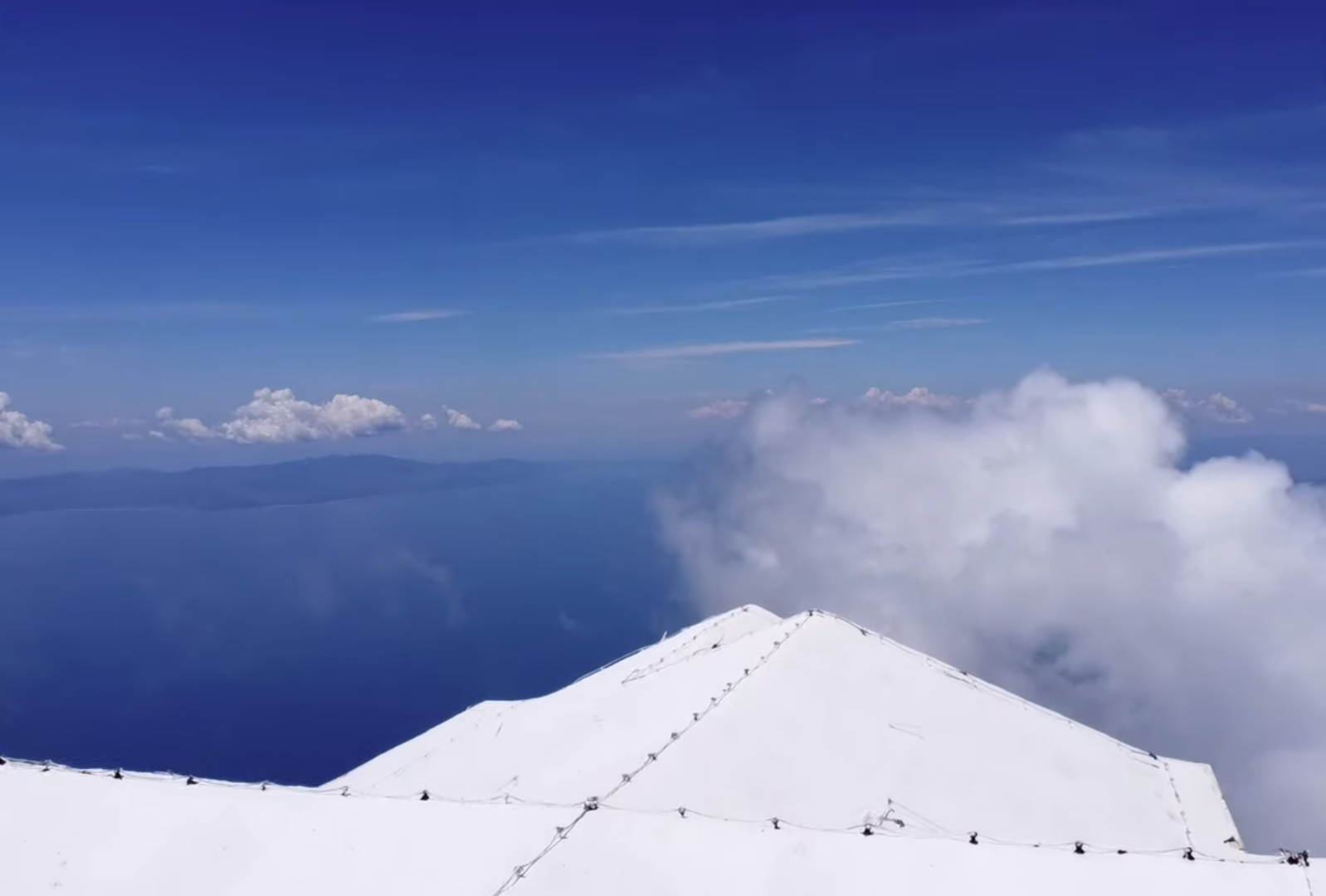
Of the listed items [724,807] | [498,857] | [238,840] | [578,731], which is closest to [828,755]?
[724,807]

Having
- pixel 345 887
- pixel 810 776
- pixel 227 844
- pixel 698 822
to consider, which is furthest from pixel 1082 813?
pixel 227 844

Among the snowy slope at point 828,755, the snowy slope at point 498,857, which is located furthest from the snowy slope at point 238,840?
the snowy slope at point 828,755

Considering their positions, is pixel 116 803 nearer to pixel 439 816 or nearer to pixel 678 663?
pixel 439 816

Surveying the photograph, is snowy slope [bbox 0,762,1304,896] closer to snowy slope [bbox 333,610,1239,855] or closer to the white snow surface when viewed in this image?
the white snow surface

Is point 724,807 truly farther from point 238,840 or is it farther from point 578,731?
point 238,840

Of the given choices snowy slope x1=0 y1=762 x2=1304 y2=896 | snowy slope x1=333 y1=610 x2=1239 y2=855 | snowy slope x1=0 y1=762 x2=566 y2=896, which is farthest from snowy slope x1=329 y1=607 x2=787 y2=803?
snowy slope x1=0 y1=762 x2=566 y2=896

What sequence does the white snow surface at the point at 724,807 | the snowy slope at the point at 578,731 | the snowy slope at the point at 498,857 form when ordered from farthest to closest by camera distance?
the snowy slope at the point at 578,731 < the white snow surface at the point at 724,807 < the snowy slope at the point at 498,857

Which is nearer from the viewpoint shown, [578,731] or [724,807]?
[724,807]

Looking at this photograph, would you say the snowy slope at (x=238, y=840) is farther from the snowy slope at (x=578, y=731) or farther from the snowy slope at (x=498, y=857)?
the snowy slope at (x=578, y=731)
